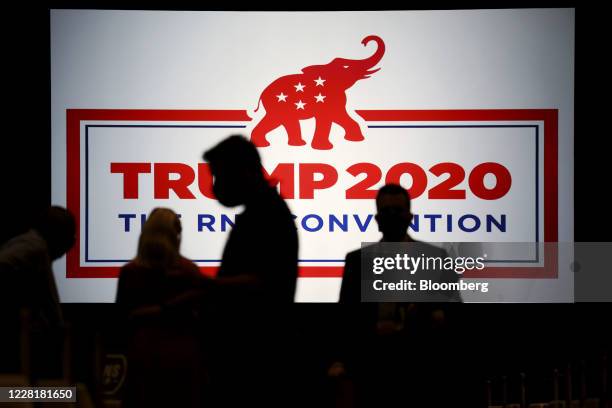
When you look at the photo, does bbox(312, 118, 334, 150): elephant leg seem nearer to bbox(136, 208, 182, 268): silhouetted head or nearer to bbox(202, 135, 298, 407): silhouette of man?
bbox(136, 208, 182, 268): silhouetted head

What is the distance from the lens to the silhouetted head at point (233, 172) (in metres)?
2.32

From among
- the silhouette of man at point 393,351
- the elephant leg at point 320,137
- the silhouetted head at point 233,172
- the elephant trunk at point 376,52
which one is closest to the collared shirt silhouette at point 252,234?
the silhouetted head at point 233,172

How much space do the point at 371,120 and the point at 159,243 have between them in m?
2.73

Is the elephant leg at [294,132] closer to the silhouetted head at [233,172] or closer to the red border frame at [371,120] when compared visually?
the red border frame at [371,120]

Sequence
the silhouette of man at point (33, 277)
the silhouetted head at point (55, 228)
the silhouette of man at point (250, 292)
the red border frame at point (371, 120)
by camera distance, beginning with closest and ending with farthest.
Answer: the silhouette of man at point (250, 292) → the silhouette of man at point (33, 277) → the silhouetted head at point (55, 228) → the red border frame at point (371, 120)

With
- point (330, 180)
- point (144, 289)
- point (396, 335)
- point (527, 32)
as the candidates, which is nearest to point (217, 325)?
point (144, 289)

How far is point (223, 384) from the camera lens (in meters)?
2.24

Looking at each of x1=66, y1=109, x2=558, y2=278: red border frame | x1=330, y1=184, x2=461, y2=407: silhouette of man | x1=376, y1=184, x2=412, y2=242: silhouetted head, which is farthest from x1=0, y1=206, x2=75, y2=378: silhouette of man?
x1=66, y1=109, x2=558, y2=278: red border frame

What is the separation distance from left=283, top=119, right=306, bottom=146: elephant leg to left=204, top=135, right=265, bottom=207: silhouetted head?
2779 millimetres

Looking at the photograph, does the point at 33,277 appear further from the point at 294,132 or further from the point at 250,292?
the point at 294,132

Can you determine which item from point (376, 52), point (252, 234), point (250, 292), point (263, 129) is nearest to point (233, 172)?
point (252, 234)

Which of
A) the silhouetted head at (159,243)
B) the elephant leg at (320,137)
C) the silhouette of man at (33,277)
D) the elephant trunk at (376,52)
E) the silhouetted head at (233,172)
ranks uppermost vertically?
the elephant trunk at (376,52)

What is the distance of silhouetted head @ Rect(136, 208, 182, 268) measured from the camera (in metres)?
2.62

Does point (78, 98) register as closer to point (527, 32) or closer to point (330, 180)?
point (330, 180)
